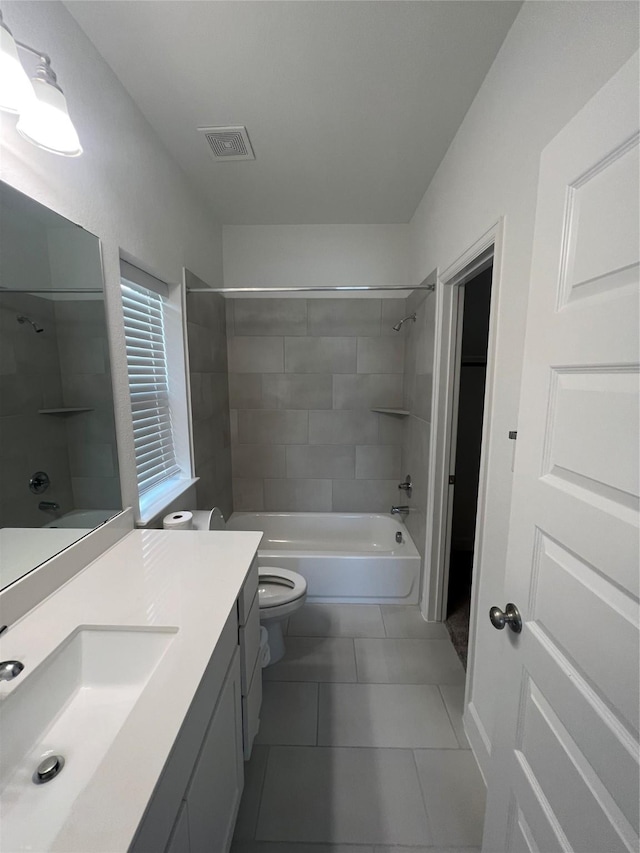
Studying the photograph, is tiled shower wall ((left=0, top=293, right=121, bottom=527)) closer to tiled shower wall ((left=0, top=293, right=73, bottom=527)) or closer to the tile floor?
tiled shower wall ((left=0, top=293, right=73, bottom=527))

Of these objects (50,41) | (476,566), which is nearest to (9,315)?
(50,41)

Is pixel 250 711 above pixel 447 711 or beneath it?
above

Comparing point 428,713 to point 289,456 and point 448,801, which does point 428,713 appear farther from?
point 289,456

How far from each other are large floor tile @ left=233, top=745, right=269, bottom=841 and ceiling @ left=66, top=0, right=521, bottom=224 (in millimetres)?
2662

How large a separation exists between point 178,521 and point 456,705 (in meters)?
1.56

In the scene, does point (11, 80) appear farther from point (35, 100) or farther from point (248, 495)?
point (248, 495)

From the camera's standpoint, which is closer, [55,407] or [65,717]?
[65,717]

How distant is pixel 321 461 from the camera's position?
294 centimetres

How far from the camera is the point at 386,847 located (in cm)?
113

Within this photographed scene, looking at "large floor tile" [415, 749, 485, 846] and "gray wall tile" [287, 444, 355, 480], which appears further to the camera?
"gray wall tile" [287, 444, 355, 480]

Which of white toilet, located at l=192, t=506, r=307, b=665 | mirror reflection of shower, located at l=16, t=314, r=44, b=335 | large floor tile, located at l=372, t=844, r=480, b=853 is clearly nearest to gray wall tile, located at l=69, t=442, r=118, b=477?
mirror reflection of shower, located at l=16, t=314, r=44, b=335

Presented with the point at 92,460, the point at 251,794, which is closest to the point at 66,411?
the point at 92,460

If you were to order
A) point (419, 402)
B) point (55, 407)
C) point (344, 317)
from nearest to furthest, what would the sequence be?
point (55, 407)
point (419, 402)
point (344, 317)

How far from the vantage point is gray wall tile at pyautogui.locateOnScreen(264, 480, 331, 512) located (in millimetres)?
2977
